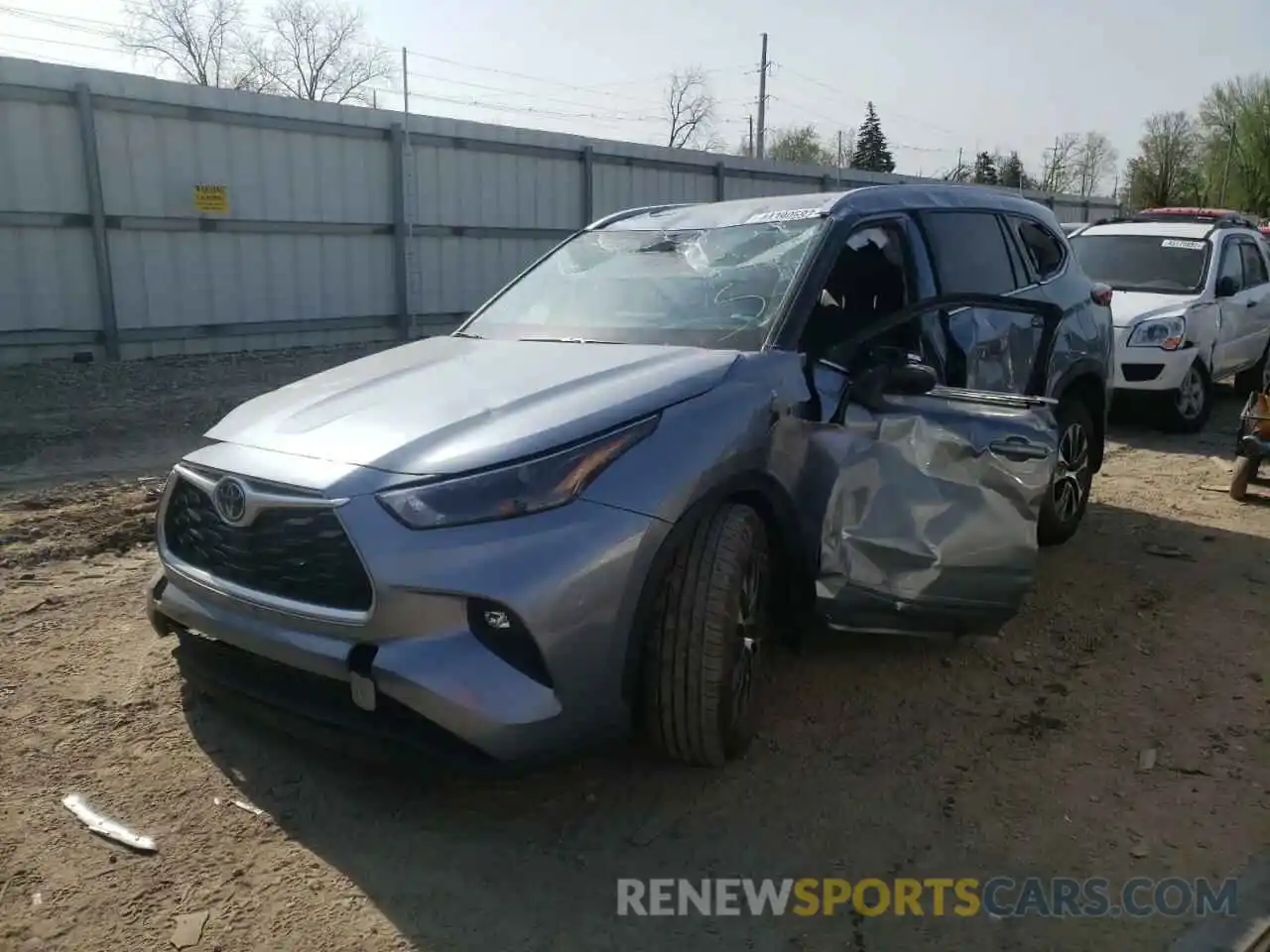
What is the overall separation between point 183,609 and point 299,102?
1149 centimetres

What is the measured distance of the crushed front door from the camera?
11.2ft

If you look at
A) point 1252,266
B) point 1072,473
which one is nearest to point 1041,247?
point 1072,473

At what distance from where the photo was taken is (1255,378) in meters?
11.0

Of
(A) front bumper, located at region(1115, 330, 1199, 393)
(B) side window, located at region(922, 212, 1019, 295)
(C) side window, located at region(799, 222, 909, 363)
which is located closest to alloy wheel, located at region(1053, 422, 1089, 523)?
(B) side window, located at region(922, 212, 1019, 295)

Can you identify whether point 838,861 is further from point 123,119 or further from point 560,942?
point 123,119

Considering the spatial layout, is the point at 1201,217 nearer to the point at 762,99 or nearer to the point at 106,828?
the point at 106,828

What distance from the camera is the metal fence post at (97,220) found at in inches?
440

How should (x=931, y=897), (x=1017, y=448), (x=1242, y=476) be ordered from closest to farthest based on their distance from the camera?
(x=931, y=897) → (x=1017, y=448) → (x=1242, y=476)

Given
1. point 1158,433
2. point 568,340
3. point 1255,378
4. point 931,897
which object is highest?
point 568,340

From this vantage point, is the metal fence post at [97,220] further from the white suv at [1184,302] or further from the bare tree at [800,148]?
the bare tree at [800,148]

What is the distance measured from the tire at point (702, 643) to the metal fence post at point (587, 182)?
14355 millimetres

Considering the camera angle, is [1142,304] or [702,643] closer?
[702,643]

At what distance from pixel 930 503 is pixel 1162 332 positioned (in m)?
6.25

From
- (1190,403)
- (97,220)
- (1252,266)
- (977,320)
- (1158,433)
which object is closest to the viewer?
(977,320)
